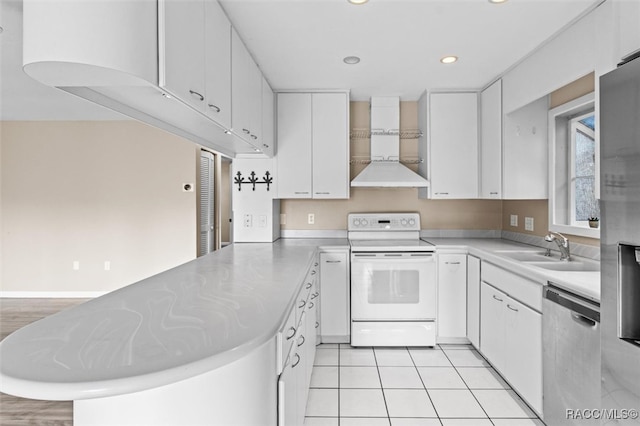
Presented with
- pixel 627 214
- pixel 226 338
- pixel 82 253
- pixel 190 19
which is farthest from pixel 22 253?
pixel 627 214

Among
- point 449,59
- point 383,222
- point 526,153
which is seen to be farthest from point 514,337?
point 449,59

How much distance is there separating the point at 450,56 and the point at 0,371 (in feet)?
9.61

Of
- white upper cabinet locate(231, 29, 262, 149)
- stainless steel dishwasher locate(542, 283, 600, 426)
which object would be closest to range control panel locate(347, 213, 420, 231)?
white upper cabinet locate(231, 29, 262, 149)

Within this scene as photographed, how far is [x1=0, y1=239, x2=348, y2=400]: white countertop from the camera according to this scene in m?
0.79

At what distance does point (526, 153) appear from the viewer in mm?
2990

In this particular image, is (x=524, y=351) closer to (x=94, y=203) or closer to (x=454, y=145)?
(x=454, y=145)

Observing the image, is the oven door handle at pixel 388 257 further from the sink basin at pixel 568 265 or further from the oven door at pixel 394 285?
the sink basin at pixel 568 265

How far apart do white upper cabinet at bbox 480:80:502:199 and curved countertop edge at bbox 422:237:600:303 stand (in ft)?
1.54

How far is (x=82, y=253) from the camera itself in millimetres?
5223

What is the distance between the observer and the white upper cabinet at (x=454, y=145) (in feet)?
11.2

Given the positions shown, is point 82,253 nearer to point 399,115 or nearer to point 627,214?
point 399,115

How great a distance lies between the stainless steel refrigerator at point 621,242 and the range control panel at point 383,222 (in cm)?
242

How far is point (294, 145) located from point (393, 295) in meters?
1.66

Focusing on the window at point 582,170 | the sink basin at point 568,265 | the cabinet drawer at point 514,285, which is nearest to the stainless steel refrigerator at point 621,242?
the cabinet drawer at point 514,285
